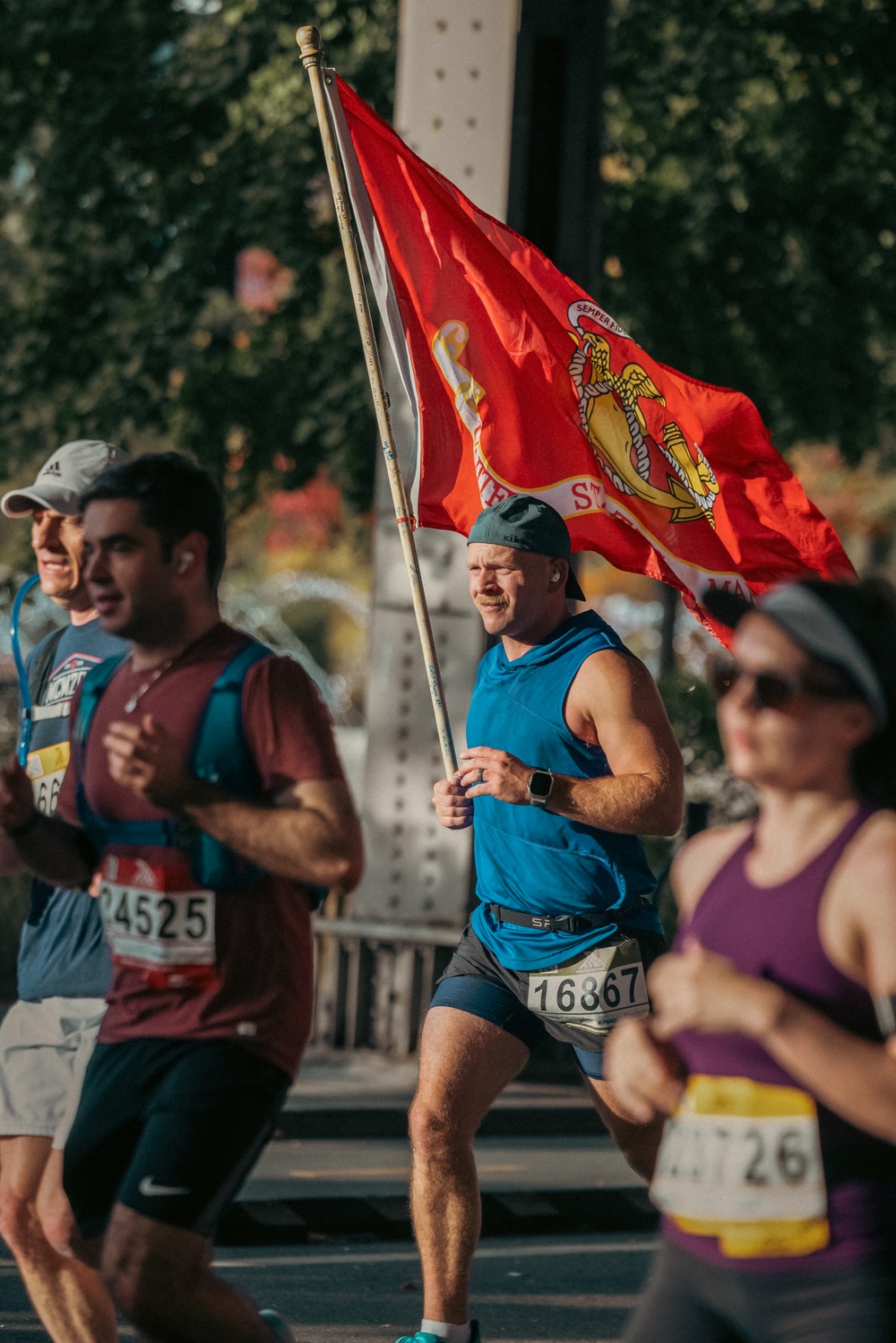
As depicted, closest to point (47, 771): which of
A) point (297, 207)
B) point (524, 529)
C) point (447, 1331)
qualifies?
point (524, 529)

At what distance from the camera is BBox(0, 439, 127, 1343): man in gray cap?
419 cm

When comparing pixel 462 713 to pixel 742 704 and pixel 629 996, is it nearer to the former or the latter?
pixel 629 996

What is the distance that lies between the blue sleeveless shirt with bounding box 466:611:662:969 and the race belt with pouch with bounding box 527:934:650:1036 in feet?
0.11

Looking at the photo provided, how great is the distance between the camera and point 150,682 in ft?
12.2

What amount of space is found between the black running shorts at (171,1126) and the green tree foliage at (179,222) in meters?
8.78

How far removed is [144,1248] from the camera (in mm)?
3426

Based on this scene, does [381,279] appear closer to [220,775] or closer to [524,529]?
[524,529]

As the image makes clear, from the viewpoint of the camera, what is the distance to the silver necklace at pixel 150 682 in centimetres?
371

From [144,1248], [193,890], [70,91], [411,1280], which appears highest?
[70,91]

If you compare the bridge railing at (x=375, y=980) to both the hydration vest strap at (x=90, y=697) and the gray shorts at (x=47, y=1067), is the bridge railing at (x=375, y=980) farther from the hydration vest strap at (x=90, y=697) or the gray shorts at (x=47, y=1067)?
the hydration vest strap at (x=90, y=697)

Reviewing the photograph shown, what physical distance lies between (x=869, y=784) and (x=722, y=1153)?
58cm

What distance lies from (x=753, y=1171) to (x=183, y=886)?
1.28m

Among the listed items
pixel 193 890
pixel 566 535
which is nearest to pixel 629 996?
pixel 566 535

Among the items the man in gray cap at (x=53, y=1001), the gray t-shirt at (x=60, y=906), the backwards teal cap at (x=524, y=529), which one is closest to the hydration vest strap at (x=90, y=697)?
the gray t-shirt at (x=60, y=906)
